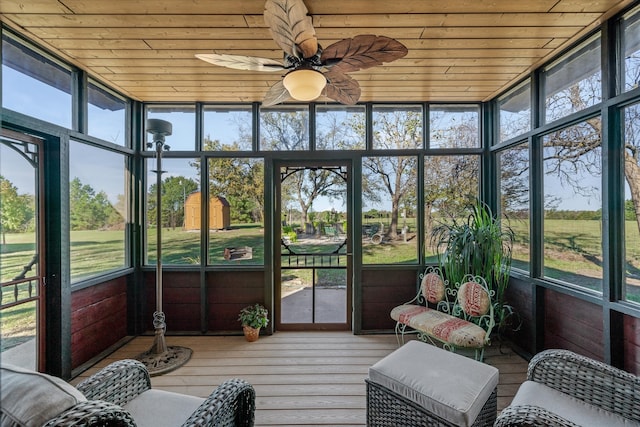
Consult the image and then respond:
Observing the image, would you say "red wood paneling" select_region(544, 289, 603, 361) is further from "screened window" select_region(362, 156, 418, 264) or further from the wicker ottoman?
"screened window" select_region(362, 156, 418, 264)

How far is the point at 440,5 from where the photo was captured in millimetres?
2006

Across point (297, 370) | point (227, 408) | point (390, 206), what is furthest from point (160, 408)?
point (390, 206)

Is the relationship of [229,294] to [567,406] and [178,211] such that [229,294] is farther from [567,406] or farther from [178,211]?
[567,406]

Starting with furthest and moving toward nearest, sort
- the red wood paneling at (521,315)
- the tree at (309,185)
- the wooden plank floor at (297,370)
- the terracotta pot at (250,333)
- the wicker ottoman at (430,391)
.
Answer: the tree at (309,185)
the terracotta pot at (250,333)
the red wood paneling at (521,315)
the wooden plank floor at (297,370)
the wicker ottoman at (430,391)

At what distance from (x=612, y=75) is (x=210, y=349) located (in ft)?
13.9

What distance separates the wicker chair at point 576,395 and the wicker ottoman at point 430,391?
18 centimetres

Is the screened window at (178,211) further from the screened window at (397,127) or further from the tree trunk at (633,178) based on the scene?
the tree trunk at (633,178)

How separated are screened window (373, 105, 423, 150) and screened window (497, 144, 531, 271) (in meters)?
0.97

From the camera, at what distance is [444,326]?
2.67m

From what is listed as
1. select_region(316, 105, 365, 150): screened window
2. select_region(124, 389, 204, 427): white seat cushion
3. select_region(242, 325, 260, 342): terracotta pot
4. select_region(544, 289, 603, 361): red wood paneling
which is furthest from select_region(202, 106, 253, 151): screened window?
select_region(544, 289, 603, 361): red wood paneling

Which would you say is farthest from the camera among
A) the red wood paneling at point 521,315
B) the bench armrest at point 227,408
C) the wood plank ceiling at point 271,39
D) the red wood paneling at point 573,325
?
the red wood paneling at point 521,315

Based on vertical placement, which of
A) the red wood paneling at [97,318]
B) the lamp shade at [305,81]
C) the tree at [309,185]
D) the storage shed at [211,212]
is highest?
the lamp shade at [305,81]

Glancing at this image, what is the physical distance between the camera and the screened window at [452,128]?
11.9ft

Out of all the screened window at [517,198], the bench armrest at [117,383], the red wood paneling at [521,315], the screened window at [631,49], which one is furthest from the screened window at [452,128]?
the bench armrest at [117,383]
